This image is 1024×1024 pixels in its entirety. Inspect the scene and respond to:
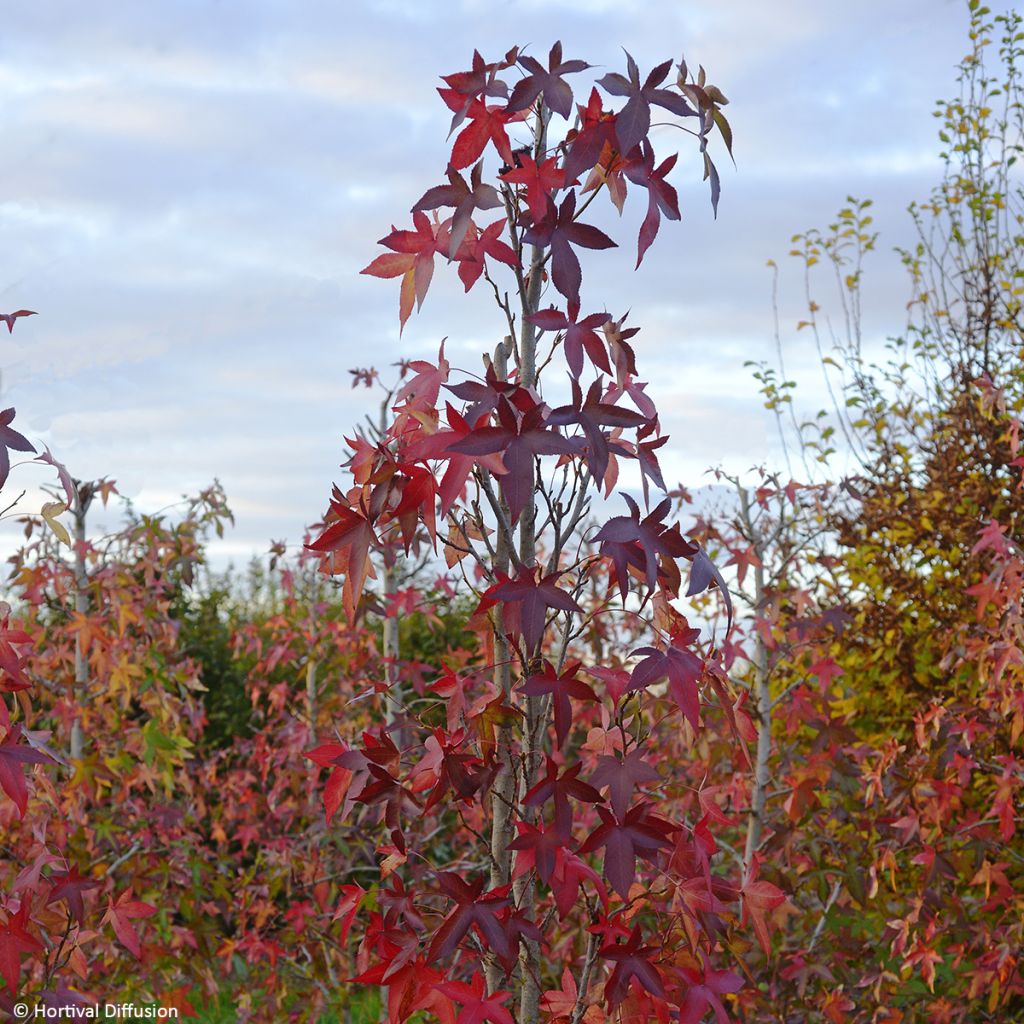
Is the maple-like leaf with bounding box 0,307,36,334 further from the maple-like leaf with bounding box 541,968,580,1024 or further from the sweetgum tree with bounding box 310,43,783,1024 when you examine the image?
the maple-like leaf with bounding box 541,968,580,1024

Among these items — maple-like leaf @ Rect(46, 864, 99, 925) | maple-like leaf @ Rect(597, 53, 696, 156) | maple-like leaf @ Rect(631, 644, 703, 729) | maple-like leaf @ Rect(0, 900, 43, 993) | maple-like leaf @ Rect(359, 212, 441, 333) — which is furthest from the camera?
maple-like leaf @ Rect(46, 864, 99, 925)

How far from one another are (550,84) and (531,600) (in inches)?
34.4

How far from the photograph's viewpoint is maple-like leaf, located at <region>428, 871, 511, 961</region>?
177 cm

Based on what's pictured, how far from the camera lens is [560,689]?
70.6 inches

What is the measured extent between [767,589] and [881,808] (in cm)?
93

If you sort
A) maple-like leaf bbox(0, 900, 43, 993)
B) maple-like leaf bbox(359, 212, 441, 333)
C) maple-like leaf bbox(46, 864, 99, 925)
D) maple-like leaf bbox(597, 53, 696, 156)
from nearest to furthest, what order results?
1. maple-like leaf bbox(597, 53, 696, 156)
2. maple-like leaf bbox(359, 212, 441, 333)
3. maple-like leaf bbox(0, 900, 43, 993)
4. maple-like leaf bbox(46, 864, 99, 925)

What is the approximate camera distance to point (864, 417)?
7.19 meters

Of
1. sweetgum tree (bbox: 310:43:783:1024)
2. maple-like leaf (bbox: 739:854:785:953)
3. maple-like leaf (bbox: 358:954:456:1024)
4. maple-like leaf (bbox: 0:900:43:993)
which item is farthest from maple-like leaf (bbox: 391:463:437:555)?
maple-like leaf (bbox: 0:900:43:993)

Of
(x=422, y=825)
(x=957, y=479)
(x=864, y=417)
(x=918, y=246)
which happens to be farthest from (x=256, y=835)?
(x=918, y=246)

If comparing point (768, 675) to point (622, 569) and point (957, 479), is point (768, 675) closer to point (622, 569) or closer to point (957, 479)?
point (957, 479)

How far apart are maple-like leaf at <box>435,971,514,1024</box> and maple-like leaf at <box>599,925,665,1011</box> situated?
17cm

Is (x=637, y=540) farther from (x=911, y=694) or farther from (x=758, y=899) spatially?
(x=911, y=694)

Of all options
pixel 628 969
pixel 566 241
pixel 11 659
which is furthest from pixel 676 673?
pixel 11 659

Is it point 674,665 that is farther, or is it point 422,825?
point 422,825
